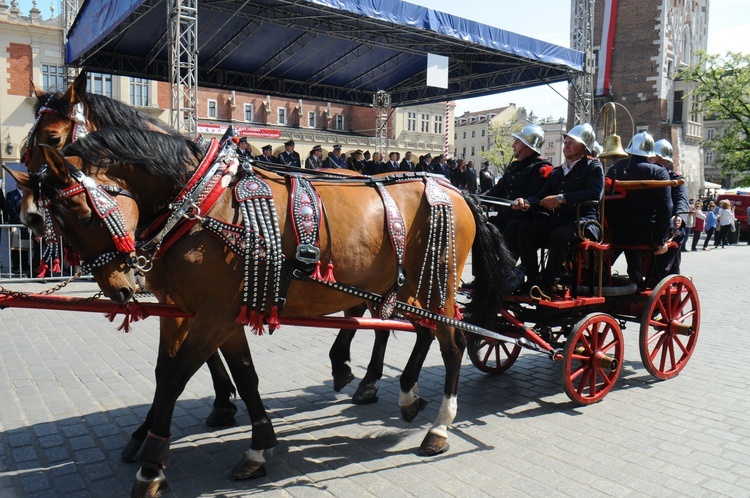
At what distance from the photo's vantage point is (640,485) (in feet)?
11.2

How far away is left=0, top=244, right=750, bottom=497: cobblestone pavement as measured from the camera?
343cm

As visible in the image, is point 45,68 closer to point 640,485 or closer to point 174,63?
point 174,63

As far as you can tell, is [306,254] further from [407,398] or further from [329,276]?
[407,398]

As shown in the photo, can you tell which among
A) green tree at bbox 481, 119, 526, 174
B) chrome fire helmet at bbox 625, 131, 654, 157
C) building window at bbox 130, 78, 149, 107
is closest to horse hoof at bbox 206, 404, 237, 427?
chrome fire helmet at bbox 625, 131, 654, 157

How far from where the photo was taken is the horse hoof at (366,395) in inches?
192

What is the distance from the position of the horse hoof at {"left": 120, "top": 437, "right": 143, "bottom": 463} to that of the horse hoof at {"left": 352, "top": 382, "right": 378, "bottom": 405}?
1790 mm

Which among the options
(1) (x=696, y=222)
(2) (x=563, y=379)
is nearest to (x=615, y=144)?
(2) (x=563, y=379)

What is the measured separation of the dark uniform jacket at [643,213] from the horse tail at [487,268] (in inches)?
72.6

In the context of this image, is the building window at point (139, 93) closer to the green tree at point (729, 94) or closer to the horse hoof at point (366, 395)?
the green tree at point (729, 94)

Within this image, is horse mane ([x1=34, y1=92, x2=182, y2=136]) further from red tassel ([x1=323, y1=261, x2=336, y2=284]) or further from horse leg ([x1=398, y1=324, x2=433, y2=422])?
horse leg ([x1=398, y1=324, x2=433, y2=422])

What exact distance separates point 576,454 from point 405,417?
126cm

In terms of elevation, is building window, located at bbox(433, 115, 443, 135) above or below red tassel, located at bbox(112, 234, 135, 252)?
above

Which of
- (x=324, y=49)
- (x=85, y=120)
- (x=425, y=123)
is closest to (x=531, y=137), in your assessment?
(x=85, y=120)

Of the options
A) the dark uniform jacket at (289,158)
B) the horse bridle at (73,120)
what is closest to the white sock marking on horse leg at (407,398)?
the horse bridle at (73,120)
